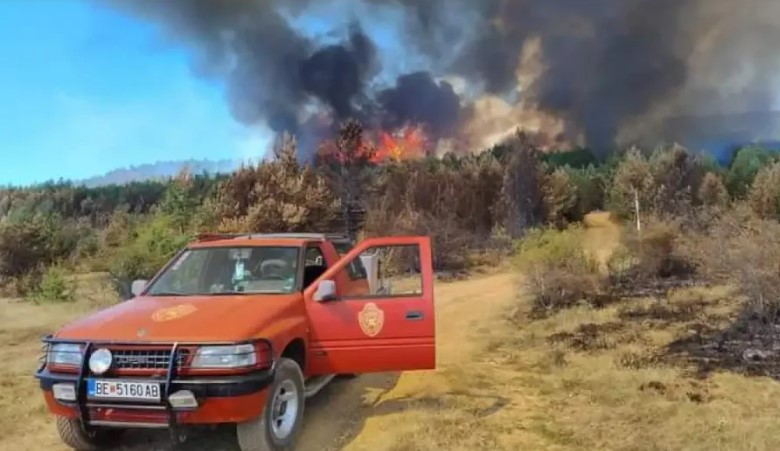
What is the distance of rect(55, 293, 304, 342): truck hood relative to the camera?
463 cm

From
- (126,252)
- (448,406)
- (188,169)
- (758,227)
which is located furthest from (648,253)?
(188,169)

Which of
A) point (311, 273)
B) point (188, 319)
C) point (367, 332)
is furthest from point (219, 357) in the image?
point (311, 273)

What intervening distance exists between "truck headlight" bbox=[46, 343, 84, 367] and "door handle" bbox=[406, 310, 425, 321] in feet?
7.98

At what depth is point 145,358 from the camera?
→ 457 centimetres

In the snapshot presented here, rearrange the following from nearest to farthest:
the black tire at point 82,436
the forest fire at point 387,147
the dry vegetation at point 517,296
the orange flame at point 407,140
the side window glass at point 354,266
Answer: the black tire at point 82,436 → the dry vegetation at point 517,296 → the side window glass at point 354,266 → the forest fire at point 387,147 → the orange flame at point 407,140

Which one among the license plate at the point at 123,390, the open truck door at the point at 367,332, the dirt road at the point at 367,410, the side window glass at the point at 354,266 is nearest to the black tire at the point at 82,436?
the dirt road at the point at 367,410

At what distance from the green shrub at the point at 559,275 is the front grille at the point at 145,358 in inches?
333

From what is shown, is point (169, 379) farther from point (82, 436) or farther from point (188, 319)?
point (82, 436)

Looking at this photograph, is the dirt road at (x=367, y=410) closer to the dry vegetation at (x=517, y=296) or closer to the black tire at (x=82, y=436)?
the dry vegetation at (x=517, y=296)

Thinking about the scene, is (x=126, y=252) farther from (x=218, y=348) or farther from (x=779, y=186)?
(x=779, y=186)

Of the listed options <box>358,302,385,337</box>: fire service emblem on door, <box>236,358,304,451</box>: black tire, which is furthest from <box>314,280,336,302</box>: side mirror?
<box>236,358,304,451</box>: black tire

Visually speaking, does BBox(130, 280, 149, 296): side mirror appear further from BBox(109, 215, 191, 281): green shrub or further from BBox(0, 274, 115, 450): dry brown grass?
BBox(109, 215, 191, 281): green shrub

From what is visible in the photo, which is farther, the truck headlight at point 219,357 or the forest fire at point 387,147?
the forest fire at point 387,147

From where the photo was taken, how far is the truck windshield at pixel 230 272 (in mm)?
5828
